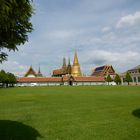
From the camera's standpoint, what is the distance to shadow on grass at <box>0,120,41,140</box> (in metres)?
11.9

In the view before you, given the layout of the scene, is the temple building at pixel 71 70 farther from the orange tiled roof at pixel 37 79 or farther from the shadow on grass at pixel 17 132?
the shadow on grass at pixel 17 132

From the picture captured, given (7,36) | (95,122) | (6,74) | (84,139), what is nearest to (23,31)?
(7,36)

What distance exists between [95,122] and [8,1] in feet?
28.5

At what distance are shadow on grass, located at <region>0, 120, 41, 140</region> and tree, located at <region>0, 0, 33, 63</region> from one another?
325cm

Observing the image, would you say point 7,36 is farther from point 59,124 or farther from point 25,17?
point 59,124

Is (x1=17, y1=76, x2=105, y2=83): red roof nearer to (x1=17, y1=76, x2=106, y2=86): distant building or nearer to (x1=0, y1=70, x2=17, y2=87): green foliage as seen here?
(x1=17, y1=76, x2=106, y2=86): distant building

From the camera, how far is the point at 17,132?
1286 centimetres

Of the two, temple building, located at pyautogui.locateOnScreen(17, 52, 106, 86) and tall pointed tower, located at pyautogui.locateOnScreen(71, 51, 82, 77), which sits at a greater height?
tall pointed tower, located at pyautogui.locateOnScreen(71, 51, 82, 77)

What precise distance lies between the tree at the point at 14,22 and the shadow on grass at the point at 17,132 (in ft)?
10.7

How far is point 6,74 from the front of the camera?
117 meters

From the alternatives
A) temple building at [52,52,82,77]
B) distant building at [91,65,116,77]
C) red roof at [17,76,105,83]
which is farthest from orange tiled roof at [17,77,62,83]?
distant building at [91,65,116,77]

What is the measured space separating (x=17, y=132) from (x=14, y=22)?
5440mm

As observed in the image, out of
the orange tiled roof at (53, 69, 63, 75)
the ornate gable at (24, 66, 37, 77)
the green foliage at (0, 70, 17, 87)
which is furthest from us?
the orange tiled roof at (53, 69, 63, 75)

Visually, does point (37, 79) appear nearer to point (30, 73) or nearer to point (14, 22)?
point (30, 73)
